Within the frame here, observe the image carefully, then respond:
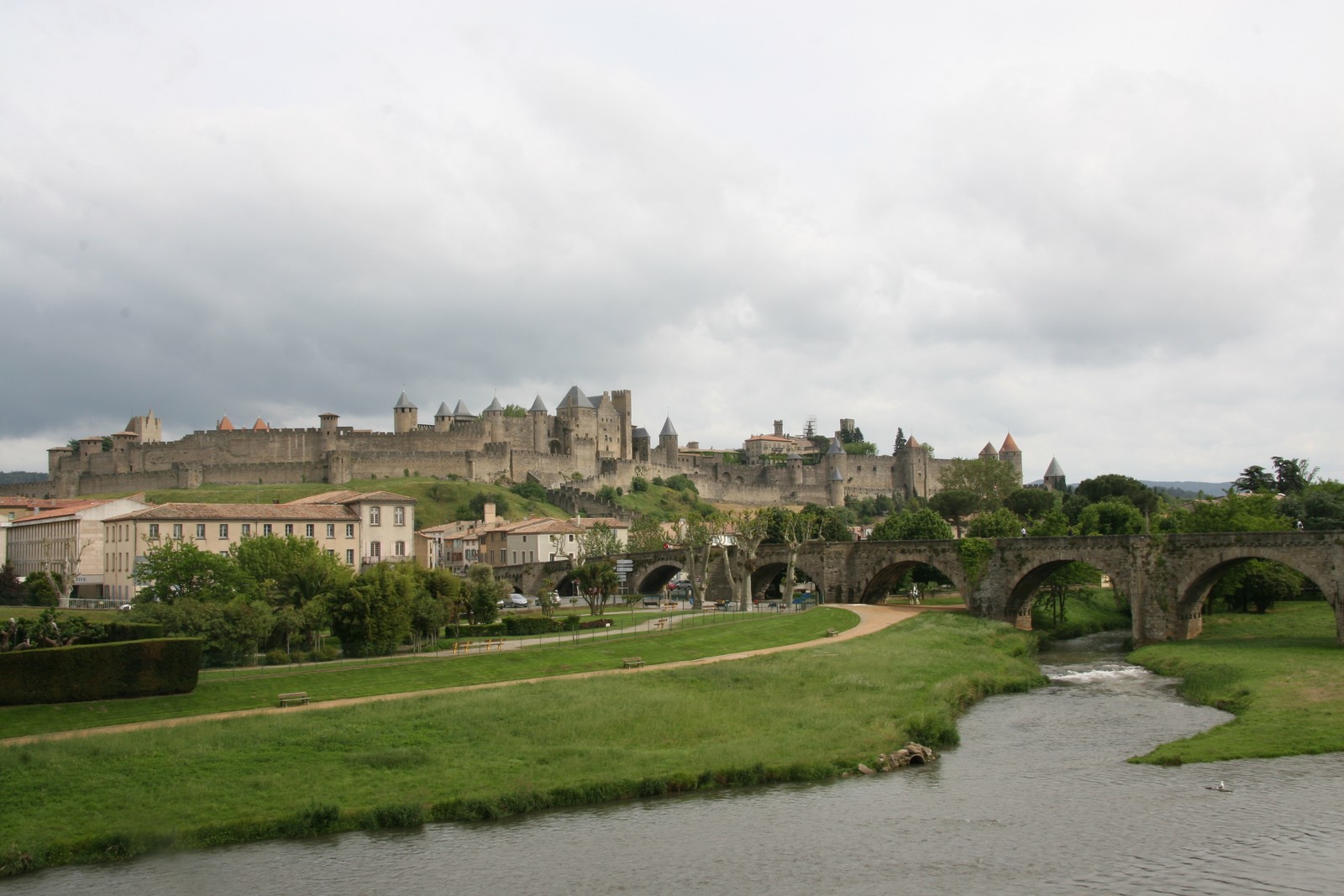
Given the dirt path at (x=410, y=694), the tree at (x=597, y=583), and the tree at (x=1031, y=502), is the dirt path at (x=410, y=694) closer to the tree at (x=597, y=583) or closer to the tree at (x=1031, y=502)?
the tree at (x=597, y=583)

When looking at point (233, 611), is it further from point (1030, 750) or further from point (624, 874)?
point (1030, 750)

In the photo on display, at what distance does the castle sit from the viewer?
120000mm

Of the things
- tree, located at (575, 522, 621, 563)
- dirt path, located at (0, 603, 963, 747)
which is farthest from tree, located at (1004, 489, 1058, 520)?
dirt path, located at (0, 603, 963, 747)

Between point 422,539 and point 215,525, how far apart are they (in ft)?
78.4

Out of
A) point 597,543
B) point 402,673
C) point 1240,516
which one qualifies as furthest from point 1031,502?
point 402,673

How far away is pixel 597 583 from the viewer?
57844 mm

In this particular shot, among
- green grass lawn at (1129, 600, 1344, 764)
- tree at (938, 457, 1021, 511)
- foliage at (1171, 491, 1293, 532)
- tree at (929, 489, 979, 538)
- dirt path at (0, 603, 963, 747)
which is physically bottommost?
green grass lawn at (1129, 600, 1344, 764)

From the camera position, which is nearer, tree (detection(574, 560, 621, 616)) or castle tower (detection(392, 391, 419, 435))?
tree (detection(574, 560, 621, 616))

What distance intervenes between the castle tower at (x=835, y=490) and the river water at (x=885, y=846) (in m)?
126

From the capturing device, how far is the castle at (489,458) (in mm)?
120000

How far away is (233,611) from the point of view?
33.8 metres

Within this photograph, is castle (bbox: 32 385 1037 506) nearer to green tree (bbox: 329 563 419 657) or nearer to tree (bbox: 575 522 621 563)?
tree (bbox: 575 522 621 563)

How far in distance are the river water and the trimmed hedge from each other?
780 cm

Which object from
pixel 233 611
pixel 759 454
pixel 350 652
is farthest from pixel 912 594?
pixel 759 454
